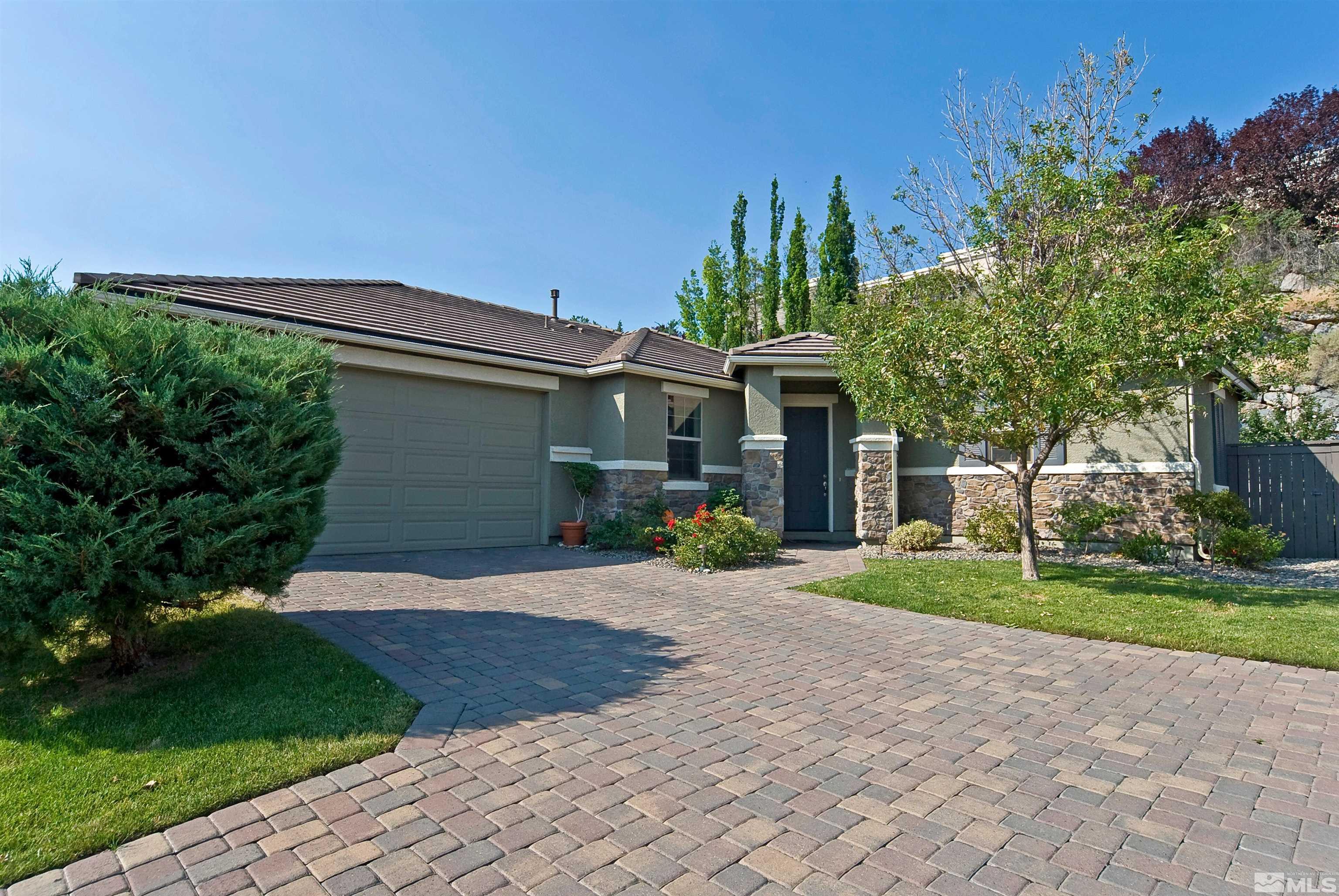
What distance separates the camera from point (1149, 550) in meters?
Result: 10.5

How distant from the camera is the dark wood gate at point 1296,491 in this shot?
12.0 meters

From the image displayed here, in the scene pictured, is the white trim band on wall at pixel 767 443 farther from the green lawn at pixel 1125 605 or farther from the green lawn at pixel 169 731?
the green lawn at pixel 169 731

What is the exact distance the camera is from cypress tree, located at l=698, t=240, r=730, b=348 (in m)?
25.1

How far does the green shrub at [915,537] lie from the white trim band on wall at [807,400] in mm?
3207

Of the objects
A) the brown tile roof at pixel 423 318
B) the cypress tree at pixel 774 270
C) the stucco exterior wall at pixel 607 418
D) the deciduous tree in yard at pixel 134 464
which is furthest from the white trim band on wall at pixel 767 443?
the cypress tree at pixel 774 270

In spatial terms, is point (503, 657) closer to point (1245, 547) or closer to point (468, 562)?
point (468, 562)

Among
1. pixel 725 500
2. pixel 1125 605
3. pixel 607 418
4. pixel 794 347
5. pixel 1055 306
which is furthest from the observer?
pixel 794 347

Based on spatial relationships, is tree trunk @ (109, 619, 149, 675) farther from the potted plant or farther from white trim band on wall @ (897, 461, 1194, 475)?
white trim band on wall @ (897, 461, 1194, 475)

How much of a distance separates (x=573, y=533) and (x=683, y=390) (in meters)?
3.64

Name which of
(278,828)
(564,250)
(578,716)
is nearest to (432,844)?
(278,828)

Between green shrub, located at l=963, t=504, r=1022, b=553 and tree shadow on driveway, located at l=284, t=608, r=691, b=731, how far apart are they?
7983 mm

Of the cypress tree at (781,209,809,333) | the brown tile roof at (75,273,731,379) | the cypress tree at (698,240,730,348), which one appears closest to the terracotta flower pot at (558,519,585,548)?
the brown tile roof at (75,273,731,379)

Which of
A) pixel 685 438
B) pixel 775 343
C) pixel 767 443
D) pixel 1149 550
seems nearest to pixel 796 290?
pixel 775 343

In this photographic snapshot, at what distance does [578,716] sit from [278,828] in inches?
65.9
